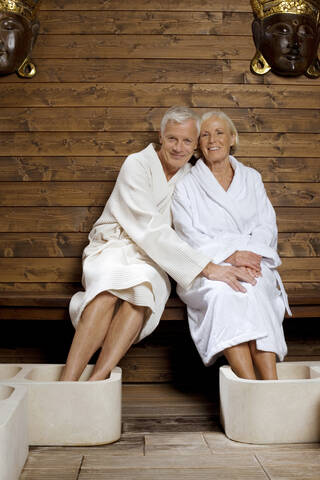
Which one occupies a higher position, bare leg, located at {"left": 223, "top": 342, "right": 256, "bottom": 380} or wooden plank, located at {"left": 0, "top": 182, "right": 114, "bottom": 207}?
wooden plank, located at {"left": 0, "top": 182, "right": 114, "bottom": 207}

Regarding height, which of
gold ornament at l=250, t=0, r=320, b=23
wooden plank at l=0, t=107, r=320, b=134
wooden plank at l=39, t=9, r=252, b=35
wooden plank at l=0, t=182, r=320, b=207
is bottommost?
wooden plank at l=0, t=182, r=320, b=207

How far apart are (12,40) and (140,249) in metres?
1.55

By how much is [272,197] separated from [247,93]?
58 centimetres

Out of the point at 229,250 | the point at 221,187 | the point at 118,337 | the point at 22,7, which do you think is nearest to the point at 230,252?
the point at 229,250

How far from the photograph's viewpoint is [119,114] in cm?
299

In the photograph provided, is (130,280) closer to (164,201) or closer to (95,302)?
(95,302)

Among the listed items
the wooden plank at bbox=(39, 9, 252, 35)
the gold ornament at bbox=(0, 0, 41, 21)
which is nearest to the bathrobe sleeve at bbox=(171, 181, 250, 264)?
the wooden plank at bbox=(39, 9, 252, 35)

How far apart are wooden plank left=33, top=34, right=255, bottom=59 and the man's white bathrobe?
712 millimetres

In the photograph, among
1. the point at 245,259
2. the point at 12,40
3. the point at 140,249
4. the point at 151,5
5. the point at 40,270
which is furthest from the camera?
the point at 151,5

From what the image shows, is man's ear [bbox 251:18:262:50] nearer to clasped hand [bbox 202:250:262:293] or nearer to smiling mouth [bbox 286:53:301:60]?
smiling mouth [bbox 286:53:301:60]

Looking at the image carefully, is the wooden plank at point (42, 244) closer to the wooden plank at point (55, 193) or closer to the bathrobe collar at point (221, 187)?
the wooden plank at point (55, 193)

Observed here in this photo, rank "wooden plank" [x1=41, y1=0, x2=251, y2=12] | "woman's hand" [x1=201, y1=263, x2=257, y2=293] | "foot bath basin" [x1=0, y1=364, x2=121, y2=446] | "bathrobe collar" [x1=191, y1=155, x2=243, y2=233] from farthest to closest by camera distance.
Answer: "wooden plank" [x1=41, y1=0, x2=251, y2=12]
"bathrobe collar" [x1=191, y1=155, x2=243, y2=233]
"woman's hand" [x1=201, y1=263, x2=257, y2=293]
"foot bath basin" [x1=0, y1=364, x2=121, y2=446]

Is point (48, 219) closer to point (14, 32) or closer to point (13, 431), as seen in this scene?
point (13, 431)

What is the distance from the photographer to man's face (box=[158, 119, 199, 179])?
262 centimetres
